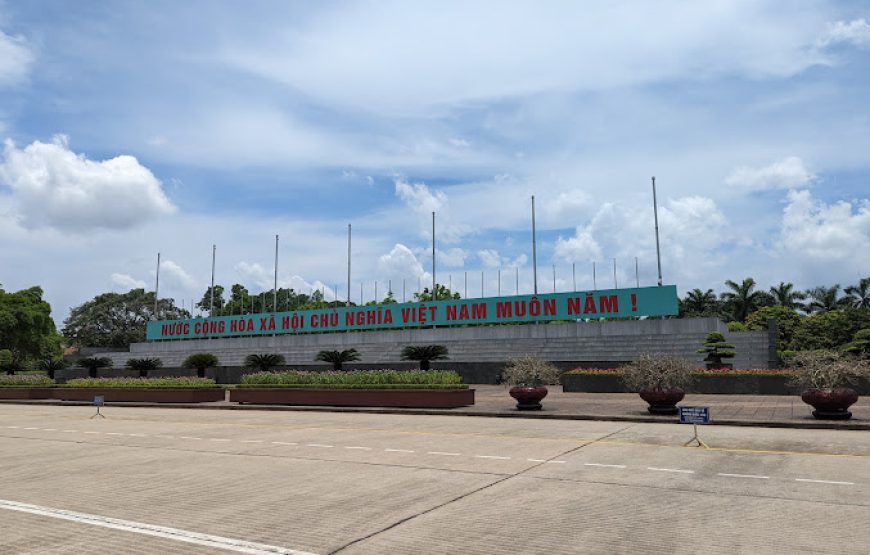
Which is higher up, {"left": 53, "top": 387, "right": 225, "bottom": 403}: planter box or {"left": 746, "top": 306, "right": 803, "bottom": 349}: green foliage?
{"left": 746, "top": 306, "right": 803, "bottom": 349}: green foliage

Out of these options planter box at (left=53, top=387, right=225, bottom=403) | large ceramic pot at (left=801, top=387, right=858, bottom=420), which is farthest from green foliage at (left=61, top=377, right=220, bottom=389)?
large ceramic pot at (left=801, top=387, right=858, bottom=420)

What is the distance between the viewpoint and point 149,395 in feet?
114

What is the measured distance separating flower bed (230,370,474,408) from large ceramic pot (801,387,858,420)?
40.9 ft

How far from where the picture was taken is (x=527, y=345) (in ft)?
157

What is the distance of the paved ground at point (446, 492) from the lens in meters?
7.29

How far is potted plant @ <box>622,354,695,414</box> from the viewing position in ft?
68.0

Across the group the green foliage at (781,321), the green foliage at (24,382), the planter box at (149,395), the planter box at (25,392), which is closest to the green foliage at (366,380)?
the planter box at (149,395)

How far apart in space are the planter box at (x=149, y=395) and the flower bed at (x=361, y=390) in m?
2.25

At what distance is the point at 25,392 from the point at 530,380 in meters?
36.2

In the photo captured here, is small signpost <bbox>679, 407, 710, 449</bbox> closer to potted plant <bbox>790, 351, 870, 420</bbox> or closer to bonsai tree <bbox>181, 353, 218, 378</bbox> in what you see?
potted plant <bbox>790, 351, 870, 420</bbox>

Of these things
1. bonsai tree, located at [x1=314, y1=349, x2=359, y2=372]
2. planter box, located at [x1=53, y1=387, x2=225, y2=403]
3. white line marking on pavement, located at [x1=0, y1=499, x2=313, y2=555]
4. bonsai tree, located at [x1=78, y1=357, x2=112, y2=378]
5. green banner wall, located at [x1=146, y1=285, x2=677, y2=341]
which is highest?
green banner wall, located at [x1=146, y1=285, x2=677, y2=341]

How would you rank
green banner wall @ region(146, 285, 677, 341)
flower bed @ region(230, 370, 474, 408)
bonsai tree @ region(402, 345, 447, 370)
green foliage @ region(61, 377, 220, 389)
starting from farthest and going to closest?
green banner wall @ region(146, 285, 677, 341) → bonsai tree @ region(402, 345, 447, 370) → green foliage @ region(61, 377, 220, 389) → flower bed @ region(230, 370, 474, 408)

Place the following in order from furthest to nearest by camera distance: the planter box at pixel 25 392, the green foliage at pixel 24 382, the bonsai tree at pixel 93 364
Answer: the bonsai tree at pixel 93 364
the green foliage at pixel 24 382
the planter box at pixel 25 392

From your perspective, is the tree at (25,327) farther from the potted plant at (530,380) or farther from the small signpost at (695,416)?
the small signpost at (695,416)
